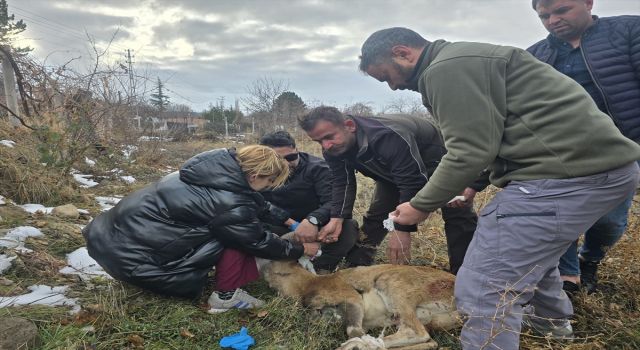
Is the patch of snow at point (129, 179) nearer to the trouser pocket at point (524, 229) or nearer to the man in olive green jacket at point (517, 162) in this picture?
the man in olive green jacket at point (517, 162)

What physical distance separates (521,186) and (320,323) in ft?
5.50

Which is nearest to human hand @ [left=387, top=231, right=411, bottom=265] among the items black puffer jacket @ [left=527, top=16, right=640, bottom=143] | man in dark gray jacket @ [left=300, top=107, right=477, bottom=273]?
man in dark gray jacket @ [left=300, top=107, right=477, bottom=273]

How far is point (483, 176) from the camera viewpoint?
9.86ft

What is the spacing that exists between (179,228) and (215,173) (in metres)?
0.47

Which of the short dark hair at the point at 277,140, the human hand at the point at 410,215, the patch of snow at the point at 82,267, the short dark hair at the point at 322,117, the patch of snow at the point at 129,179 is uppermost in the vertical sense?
the short dark hair at the point at 322,117

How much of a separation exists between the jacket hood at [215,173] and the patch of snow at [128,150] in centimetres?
874

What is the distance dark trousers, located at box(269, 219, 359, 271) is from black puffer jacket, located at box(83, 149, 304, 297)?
114 cm

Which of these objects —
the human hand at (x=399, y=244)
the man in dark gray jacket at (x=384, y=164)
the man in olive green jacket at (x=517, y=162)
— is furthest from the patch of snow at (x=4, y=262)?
the man in olive green jacket at (x=517, y=162)

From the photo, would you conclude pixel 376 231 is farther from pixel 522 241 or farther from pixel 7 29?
pixel 7 29

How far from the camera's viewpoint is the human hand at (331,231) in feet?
12.5

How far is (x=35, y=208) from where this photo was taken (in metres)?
5.03

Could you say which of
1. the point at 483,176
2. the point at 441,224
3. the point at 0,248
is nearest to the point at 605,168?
the point at 483,176

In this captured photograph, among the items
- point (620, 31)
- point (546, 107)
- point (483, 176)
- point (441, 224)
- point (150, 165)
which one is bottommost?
point (150, 165)

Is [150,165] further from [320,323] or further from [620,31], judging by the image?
[620,31]
